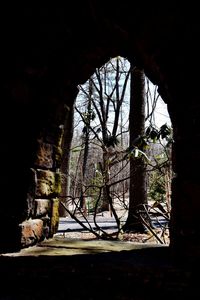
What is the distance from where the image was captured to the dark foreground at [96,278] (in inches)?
66.5

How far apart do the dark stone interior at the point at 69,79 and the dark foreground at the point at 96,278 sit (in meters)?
0.17

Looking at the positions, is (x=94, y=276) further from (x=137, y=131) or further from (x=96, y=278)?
(x=137, y=131)

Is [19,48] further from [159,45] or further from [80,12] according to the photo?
[159,45]

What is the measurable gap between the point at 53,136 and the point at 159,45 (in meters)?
1.00

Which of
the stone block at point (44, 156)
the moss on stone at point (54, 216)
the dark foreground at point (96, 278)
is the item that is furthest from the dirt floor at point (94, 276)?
the stone block at point (44, 156)

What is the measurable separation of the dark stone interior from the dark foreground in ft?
0.56

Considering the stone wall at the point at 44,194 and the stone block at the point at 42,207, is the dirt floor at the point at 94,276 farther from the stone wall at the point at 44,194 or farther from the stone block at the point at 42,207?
the stone block at the point at 42,207

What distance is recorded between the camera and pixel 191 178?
A: 186cm

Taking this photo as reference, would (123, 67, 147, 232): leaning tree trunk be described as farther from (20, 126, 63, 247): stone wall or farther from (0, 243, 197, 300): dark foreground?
(0, 243, 197, 300): dark foreground

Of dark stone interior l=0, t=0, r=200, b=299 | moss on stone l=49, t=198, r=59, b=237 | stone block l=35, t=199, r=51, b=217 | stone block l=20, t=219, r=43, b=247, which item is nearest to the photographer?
dark stone interior l=0, t=0, r=200, b=299

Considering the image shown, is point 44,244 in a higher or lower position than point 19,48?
lower

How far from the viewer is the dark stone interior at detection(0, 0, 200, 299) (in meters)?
1.93

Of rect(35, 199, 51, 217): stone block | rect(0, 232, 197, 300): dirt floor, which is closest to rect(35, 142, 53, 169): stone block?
rect(35, 199, 51, 217): stone block

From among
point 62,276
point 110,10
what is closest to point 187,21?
point 110,10
